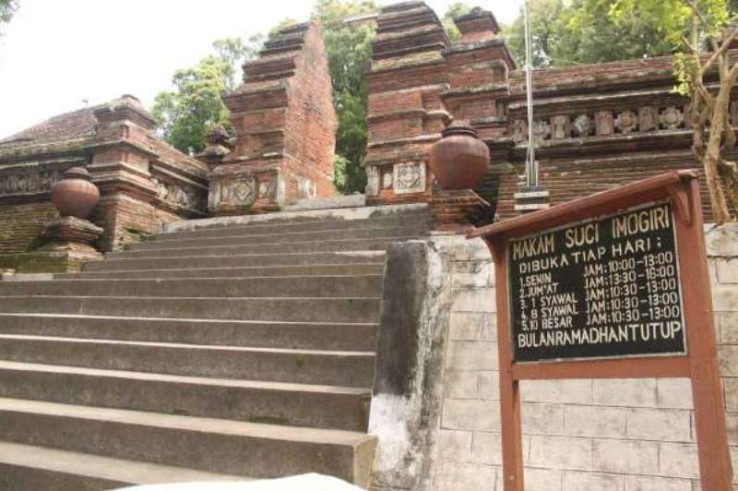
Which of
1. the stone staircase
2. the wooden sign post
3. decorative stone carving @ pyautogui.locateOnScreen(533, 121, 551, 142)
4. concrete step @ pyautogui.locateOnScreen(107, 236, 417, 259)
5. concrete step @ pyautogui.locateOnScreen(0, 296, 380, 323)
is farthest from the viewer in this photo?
decorative stone carving @ pyautogui.locateOnScreen(533, 121, 551, 142)

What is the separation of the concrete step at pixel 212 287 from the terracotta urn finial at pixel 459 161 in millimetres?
1265

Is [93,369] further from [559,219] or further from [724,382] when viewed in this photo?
[724,382]

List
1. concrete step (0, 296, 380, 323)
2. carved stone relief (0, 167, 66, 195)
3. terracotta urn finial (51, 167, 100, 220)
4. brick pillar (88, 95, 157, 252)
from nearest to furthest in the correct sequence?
1. concrete step (0, 296, 380, 323)
2. terracotta urn finial (51, 167, 100, 220)
3. brick pillar (88, 95, 157, 252)
4. carved stone relief (0, 167, 66, 195)

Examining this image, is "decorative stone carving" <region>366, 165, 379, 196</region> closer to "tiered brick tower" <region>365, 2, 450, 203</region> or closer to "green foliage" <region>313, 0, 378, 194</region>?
"tiered brick tower" <region>365, 2, 450, 203</region>

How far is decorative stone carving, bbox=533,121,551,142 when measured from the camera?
650 centimetres

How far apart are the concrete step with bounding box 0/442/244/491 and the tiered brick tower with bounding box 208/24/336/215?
6.40 metres

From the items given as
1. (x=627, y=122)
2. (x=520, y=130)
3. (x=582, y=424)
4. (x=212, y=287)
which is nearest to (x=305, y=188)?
(x=520, y=130)

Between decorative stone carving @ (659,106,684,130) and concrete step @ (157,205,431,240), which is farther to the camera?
concrete step @ (157,205,431,240)

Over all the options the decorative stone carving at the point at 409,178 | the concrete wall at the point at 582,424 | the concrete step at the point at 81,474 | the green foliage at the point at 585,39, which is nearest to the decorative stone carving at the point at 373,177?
the decorative stone carving at the point at 409,178

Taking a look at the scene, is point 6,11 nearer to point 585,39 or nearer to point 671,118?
point 671,118

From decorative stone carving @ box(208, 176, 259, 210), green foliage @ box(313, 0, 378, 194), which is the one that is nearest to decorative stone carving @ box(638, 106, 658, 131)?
decorative stone carving @ box(208, 176, 259, 210)

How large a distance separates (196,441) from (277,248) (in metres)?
3.63

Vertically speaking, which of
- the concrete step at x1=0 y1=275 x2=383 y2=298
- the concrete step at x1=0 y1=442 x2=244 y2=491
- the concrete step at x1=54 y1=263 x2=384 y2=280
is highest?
the concrete step at x1=54 y1=263 x2=384 y2=280

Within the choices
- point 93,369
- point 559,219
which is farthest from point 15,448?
point 559,219
